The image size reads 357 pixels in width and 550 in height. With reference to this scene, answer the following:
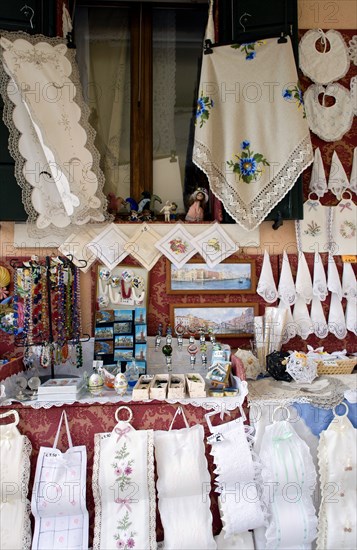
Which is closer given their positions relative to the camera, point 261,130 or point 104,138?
point 261,130

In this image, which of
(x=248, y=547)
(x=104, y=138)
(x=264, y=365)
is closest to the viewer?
(x=248, y=547)

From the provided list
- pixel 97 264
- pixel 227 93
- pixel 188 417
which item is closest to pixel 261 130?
pixel 227 93

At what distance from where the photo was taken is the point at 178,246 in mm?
2988

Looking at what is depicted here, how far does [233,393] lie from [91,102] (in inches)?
83.2

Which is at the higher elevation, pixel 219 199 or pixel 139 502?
pixel 219 199

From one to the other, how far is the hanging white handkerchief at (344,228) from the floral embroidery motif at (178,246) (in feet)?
3.12

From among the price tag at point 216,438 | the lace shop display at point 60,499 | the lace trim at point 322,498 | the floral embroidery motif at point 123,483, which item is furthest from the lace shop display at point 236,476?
the lace shop display at point 60,499

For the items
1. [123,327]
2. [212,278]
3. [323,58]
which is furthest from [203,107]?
[123,327]

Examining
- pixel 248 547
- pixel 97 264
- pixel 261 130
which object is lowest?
pixel 248 547

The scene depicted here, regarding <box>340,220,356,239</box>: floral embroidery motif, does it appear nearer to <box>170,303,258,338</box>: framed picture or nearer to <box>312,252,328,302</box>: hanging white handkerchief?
<box>312,252,328,302</box>: hanging white handkerchief

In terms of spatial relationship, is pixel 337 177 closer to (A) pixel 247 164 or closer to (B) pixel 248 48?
(A) pixel 247 164

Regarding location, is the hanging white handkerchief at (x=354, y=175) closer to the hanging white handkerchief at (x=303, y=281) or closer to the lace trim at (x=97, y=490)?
the hanging white handkerchief at (x=303, y=281)

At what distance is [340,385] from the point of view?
8.32 feet

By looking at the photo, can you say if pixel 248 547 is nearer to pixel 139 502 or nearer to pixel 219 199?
pixel 139 502
